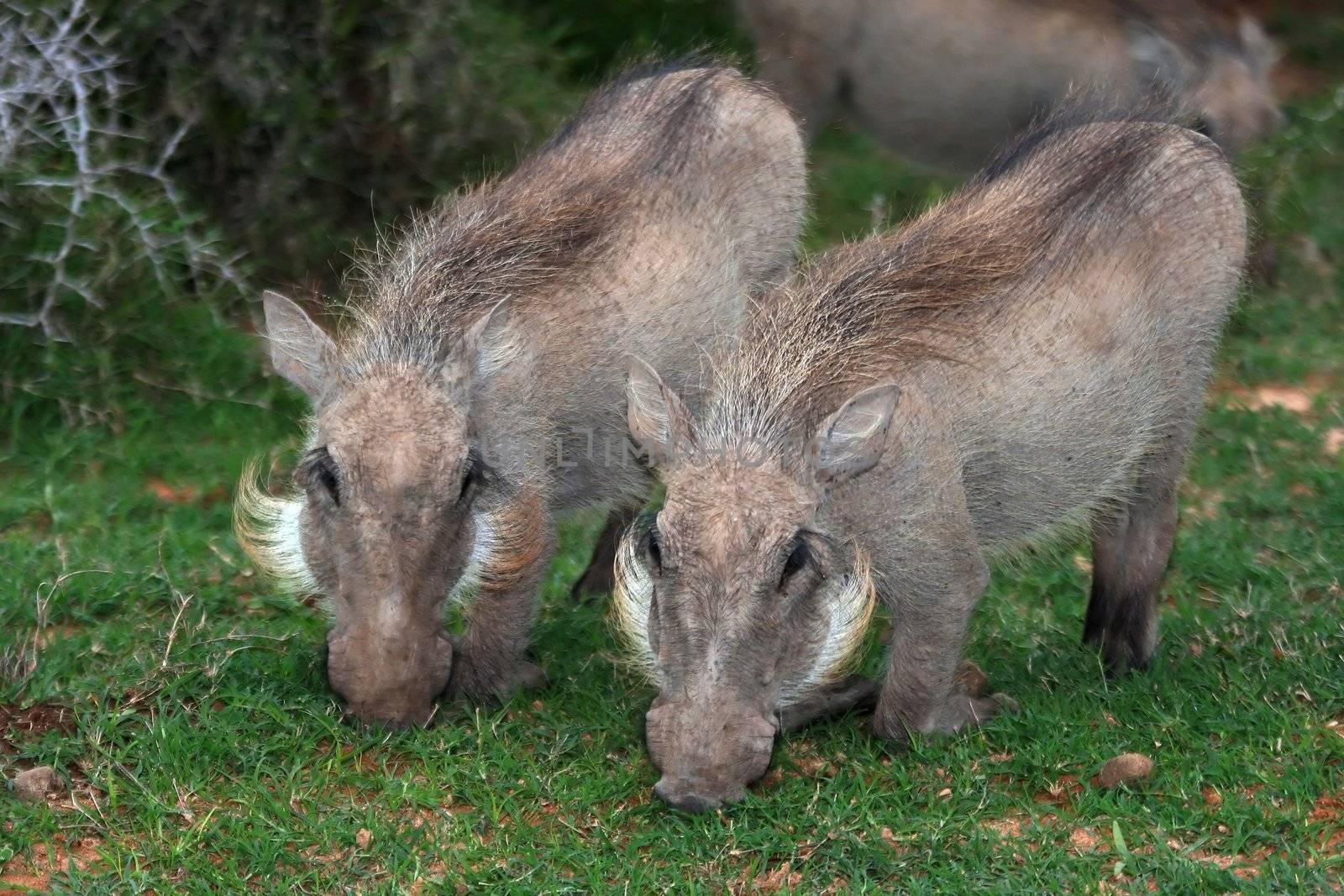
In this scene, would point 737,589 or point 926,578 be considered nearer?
point 737,589

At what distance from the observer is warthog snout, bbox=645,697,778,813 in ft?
11.5

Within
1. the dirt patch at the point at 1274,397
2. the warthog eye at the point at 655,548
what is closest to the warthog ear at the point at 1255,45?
the dirt patch at the point at 1274,397

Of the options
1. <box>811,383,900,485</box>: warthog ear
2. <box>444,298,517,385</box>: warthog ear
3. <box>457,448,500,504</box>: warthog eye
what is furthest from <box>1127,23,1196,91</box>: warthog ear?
<box>457,448,500,504</box>: warthog eye

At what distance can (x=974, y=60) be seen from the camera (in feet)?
25.8

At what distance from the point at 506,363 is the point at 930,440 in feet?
3.64

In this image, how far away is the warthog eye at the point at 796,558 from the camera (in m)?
3.59

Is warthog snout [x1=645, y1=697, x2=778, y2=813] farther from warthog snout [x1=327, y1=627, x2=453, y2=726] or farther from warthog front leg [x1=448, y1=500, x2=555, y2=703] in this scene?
warthog front leg [x1=448, y1=500, x2=555, y2=703]

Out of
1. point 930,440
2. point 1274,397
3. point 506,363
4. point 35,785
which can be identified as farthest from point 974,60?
point 35,785

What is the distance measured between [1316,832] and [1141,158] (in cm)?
176

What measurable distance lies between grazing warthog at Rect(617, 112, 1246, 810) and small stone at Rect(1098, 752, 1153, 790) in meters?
0.38

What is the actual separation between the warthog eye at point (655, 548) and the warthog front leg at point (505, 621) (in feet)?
2.10

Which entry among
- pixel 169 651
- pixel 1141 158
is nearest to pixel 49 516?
pixel 169 651

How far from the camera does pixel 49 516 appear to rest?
5508 mm

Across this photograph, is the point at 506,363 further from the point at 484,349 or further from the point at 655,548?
the point at 655,548
